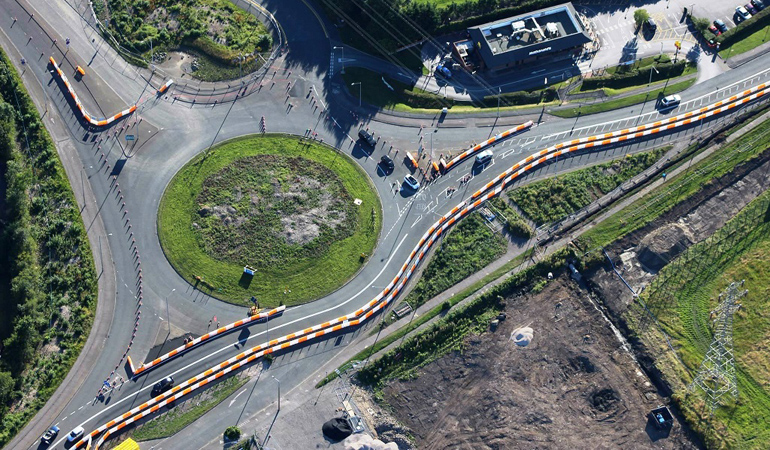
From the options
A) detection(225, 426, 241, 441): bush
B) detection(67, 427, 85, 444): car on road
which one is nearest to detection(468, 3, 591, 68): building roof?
detection(225, 426, 241, 441): bush

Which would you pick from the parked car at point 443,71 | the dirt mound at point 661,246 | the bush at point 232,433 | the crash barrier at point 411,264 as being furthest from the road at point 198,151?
the dirt mound at point 661,246

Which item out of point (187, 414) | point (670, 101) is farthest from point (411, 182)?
point (187, 414)

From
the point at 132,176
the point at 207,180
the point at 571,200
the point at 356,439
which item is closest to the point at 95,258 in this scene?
the point at 132,176

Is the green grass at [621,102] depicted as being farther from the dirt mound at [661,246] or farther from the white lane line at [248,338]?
the white lane line at [248,338]

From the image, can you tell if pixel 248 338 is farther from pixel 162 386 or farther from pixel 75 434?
pixel 75 434

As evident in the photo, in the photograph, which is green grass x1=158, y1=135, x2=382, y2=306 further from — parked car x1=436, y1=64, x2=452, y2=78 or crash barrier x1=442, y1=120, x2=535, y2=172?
parked car x1=436, y1=64, x2=452, y2=78
